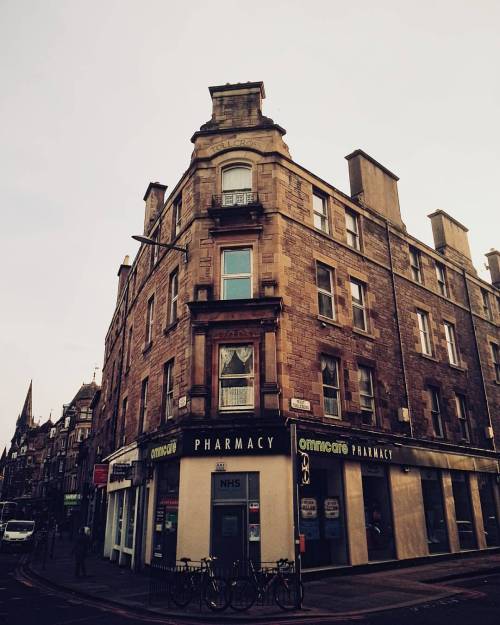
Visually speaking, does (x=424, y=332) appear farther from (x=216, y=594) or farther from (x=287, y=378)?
(x=216, y=594)

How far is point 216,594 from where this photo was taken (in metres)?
10.5

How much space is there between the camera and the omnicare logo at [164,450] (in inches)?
547

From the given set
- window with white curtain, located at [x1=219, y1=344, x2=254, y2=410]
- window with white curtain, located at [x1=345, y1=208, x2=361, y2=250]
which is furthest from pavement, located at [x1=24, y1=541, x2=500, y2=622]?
window with white curtain, located at [x1=345, y1=208, x2=361, y2=250]

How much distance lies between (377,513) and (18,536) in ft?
74.5

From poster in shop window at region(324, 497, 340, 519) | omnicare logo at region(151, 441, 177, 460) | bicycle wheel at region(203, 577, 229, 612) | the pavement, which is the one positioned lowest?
the pavement

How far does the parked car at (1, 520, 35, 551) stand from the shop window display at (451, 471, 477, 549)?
24.3 m

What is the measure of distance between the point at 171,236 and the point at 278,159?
5244mm

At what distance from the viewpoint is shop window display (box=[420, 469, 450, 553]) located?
17484mm

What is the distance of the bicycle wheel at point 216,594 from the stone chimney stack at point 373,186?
1566 centimetres

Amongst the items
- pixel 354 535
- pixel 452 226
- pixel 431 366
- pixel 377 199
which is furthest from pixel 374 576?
pixel 452 226

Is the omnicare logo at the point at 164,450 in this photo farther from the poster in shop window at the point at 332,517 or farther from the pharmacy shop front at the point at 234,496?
the poster in shop window at the point at 332,517

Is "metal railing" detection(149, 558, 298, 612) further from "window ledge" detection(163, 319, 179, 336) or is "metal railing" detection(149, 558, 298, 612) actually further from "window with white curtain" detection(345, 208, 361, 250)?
"window with white curtain" detection(345, 208, 361, 250)

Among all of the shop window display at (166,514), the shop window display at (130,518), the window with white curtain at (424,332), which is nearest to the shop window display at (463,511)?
the window with white curtain at (424,332)

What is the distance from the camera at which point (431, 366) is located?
20.2 meters
